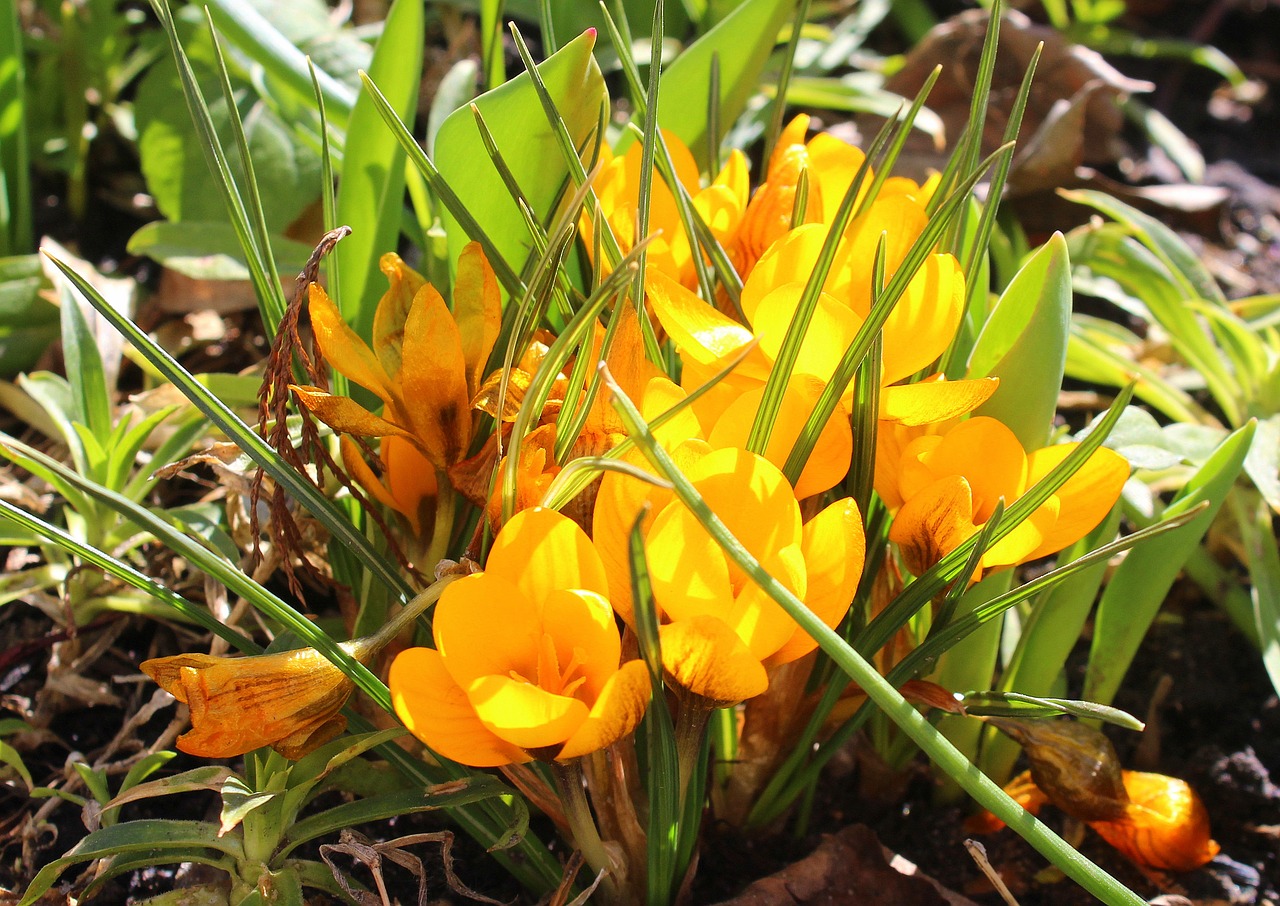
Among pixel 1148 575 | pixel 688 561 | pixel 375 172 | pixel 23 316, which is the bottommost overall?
pixel 1148 575

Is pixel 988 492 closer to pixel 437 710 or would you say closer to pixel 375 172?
pixel 437 710

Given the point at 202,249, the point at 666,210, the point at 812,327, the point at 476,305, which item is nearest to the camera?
the point at 812,327

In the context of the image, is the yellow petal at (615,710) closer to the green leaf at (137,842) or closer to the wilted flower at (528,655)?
the wilted flower at (528,655)

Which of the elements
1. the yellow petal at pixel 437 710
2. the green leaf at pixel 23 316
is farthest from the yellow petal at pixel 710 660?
the green leaf at pixel 23 316

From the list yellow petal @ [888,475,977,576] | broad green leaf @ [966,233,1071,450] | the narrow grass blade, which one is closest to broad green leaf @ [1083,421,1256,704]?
broad green leaf @ [966,233,1071,450]

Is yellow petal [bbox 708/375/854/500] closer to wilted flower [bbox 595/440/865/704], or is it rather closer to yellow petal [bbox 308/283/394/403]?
wilted flower [bbox 595/440/865/704]

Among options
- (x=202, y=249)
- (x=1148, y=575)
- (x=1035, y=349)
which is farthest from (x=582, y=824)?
(x=202, y=249)
